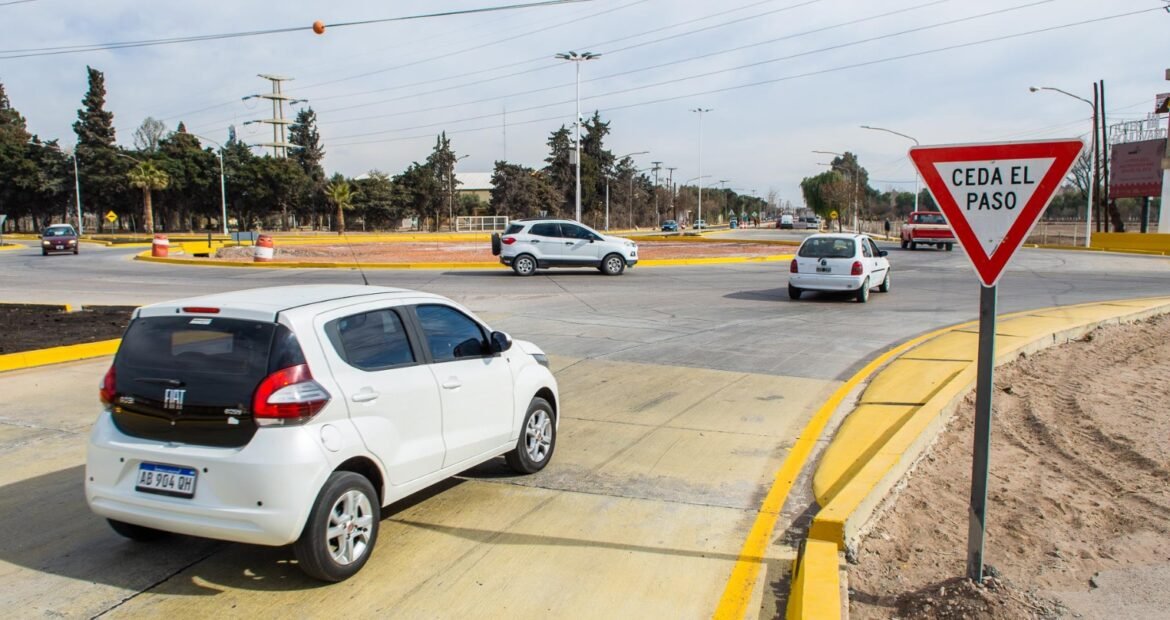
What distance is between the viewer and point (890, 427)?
294 inches

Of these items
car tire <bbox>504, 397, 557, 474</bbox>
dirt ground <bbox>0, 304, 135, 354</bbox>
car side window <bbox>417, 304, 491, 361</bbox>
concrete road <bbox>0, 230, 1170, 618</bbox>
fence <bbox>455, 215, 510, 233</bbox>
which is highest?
fence <bbox>455, 215, 510, 233</bbox>

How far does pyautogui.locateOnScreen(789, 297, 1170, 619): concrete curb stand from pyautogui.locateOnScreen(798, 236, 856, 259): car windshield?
15.7 ft

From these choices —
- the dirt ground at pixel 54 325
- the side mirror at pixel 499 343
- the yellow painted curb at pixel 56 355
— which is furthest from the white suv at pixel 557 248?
the side mirror at pixel 499 343

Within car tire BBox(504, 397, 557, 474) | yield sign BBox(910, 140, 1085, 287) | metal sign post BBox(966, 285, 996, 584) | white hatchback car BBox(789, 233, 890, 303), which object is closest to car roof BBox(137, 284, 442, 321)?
car tire BBox(504, 397, 557, 474)

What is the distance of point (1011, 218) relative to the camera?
410 centimetres

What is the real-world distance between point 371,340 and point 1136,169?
7109 cm

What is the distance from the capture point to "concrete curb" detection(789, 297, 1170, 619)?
15.4 feet

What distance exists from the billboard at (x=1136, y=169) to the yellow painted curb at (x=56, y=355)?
222ft

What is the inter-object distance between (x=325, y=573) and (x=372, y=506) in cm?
46

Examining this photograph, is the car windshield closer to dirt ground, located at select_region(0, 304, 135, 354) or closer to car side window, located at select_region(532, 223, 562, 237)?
car side window, located at select_region(532, 223, 562, 237)

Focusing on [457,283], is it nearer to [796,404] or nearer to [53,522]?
[796,404]

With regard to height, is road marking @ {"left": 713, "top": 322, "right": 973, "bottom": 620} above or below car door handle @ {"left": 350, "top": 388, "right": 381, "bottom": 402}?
below

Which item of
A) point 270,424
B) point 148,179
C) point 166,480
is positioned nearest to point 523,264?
point 166,480

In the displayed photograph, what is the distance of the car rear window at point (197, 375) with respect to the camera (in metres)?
4.38
